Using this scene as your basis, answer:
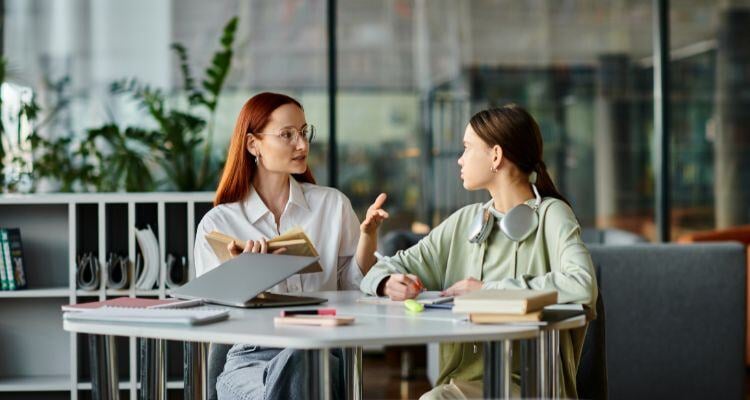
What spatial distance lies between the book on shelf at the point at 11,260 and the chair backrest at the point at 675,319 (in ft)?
7.20

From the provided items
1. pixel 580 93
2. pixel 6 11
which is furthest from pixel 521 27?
pixel 6 11

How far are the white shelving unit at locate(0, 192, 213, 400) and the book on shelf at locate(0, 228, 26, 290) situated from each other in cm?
4

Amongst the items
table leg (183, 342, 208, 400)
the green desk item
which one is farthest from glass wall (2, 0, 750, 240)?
the green desk item

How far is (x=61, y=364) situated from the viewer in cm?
407

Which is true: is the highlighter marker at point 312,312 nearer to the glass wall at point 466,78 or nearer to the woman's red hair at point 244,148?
the woman's red hair at point 244,148

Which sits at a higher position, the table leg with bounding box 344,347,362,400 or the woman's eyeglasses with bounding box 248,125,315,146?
the woman's eyeglasses with bounding box 248,125,315,146

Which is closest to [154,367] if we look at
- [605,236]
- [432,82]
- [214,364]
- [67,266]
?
[214,364]

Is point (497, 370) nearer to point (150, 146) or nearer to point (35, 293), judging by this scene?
point (35, 293)

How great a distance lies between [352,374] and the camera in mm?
2734

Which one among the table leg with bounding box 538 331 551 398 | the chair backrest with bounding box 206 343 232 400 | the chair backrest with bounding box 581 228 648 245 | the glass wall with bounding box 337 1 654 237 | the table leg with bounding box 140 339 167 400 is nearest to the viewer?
the table leg with bounding box 538 331 551 398

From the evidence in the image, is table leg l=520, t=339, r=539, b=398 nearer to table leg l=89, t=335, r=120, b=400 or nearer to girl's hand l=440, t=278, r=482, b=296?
girl's hand l=440, t=278, r=482, b=296

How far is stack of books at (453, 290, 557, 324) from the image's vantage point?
213 centimetres

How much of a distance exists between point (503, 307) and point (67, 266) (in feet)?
7.82

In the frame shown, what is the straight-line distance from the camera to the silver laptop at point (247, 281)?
243 centimetres
